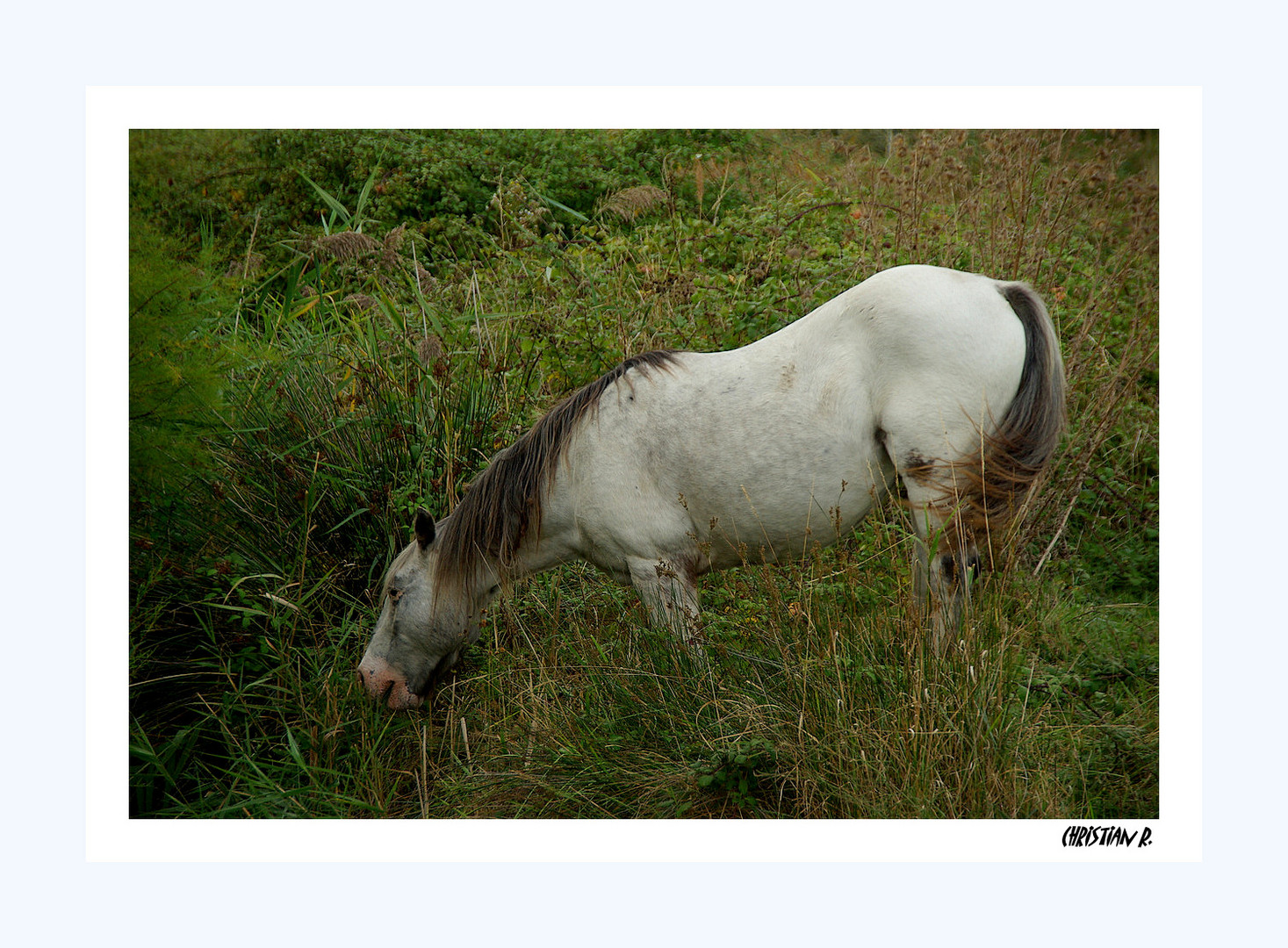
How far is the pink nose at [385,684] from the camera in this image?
11.6 ft

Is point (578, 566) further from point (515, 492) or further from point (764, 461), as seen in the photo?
point (764, 461)

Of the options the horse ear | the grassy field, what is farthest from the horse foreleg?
the horse ear

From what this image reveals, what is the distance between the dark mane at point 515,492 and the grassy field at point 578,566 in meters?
0.31

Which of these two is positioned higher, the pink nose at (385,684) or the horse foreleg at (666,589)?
the horse foreleg at (666,589)

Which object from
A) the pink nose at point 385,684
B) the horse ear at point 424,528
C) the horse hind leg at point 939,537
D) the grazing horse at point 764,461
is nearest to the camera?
the horse hind leg at point 939,537

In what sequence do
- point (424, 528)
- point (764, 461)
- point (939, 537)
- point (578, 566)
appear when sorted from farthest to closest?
point (578, 566)
point (424, 528)
point (764, 461)
point (939, 537)

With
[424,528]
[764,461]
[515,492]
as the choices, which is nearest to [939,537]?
[764,461]

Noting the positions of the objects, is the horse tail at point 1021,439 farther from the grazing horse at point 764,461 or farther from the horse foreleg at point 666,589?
the horse foreleg at point 666,589

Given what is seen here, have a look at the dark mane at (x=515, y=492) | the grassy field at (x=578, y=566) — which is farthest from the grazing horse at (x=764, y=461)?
the grassy field at (x=578, y=566)

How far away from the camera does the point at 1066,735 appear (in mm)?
3064

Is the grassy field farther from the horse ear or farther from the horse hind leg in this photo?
the horse ear

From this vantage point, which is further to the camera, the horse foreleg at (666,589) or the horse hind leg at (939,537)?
the horse foreleg at (666,589)

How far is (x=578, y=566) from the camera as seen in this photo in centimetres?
436

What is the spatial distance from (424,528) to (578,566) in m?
1.09
